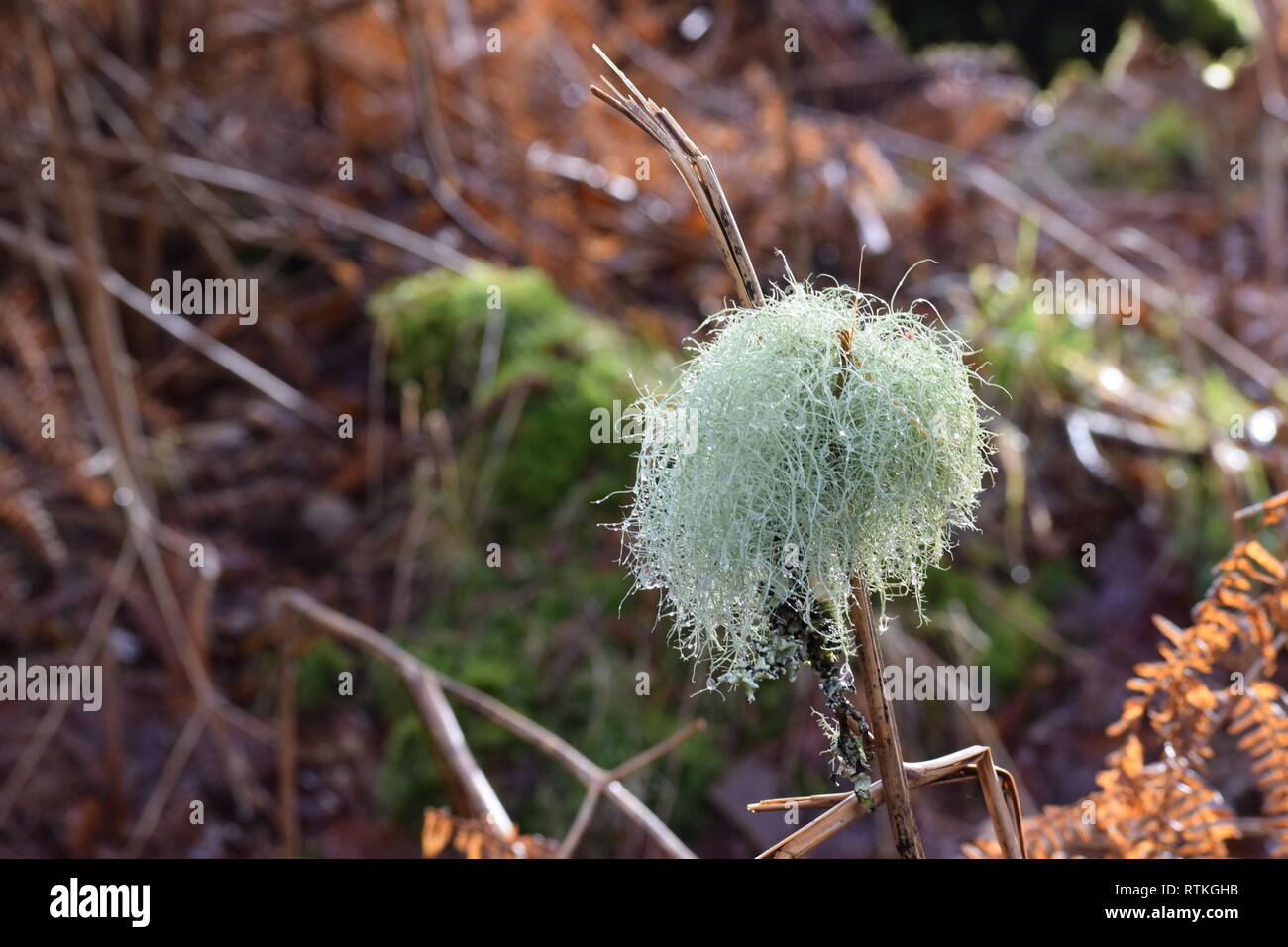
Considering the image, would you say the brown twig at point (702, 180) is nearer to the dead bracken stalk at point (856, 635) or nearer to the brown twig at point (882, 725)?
the dead bracken stalk at point (856, 635)

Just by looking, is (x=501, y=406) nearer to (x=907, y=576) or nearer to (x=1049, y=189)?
(x=907, y=576)

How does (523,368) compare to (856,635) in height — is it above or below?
above

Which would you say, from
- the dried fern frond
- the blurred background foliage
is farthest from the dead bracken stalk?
the blurred background foliage

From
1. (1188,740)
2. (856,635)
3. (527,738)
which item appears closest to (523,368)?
(527,738)

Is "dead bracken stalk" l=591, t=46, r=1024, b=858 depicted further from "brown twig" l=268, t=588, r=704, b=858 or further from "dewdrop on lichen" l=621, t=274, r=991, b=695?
"brown twig" l=268, t=588, r=704, b=858

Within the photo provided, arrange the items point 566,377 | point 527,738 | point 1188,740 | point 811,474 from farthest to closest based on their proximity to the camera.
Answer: point 566,377 → point 527,738 → point 1188,740 → point 811,474

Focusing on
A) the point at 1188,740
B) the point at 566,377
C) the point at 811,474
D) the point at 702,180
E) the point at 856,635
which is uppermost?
the point at 566,377

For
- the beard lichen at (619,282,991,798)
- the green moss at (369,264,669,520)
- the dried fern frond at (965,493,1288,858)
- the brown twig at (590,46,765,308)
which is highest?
the green moss at (369,264,669,520)

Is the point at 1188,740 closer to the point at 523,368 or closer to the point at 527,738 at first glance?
the point at 527,738

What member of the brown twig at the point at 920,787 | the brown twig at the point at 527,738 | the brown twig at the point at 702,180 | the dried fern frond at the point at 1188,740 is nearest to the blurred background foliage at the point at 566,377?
the brown twig at the point at 527,738
